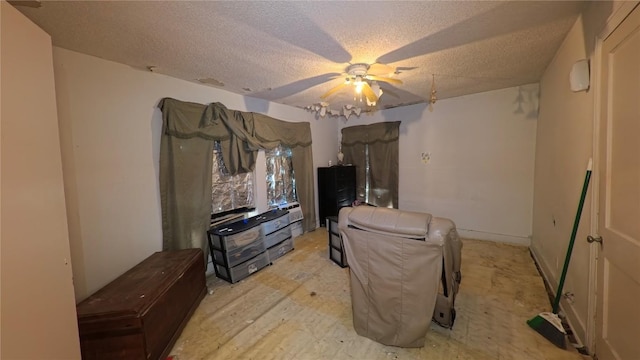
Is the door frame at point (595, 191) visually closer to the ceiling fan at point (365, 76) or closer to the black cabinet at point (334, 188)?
the ceiling fan at point (365, 76)

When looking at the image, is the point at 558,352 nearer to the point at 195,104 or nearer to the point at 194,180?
the point at 194,180

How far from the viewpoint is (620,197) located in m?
1.25

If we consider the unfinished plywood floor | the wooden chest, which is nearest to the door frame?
the unfinished plywood floor

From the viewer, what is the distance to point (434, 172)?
13.5 ft

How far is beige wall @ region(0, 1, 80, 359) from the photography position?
0.92 m

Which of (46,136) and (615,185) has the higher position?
(46,136)

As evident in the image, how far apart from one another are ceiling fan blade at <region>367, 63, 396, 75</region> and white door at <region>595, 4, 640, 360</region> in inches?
56.2

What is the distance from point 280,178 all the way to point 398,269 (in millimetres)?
2842

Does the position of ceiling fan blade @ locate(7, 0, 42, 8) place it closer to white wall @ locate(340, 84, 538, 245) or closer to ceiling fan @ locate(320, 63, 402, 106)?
ceiling fan @ locate(320, 63, 402, 106)

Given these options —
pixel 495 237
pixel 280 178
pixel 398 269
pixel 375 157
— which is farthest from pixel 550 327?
pixel 280 178

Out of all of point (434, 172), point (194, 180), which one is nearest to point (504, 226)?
point (434, 172)

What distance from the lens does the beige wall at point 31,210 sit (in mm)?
920

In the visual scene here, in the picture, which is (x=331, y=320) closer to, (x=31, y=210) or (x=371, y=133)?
(x=31, y=210)

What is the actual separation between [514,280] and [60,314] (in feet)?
11.9
